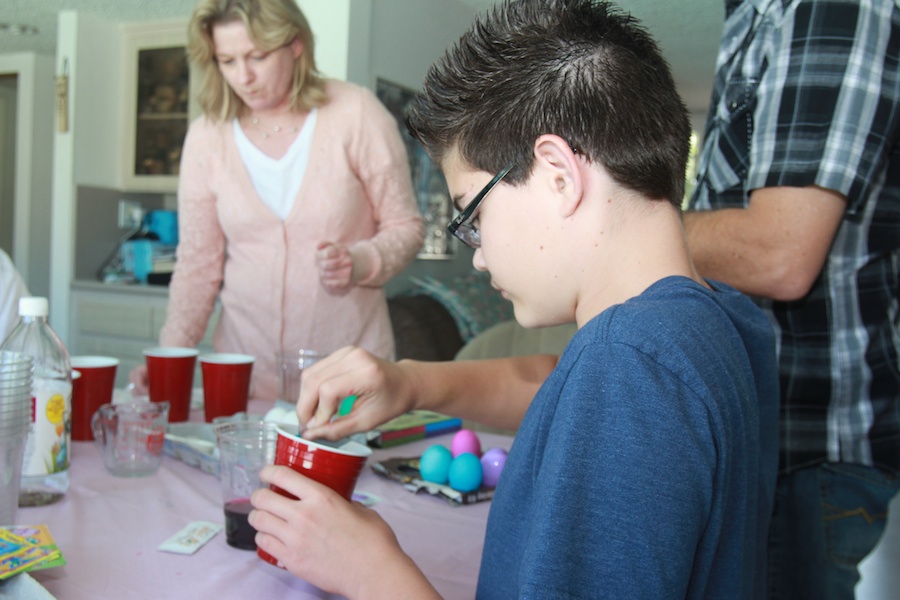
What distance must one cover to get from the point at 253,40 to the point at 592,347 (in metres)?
1.43

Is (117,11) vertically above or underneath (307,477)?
above

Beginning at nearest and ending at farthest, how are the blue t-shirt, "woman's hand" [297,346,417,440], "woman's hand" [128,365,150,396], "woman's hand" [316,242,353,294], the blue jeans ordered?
the blue t-shirt → "woman's hand" [297,346,417,440] → the blue jeans → "woman's hand" [128,365,150,396] → "woman's hand" [316,242,353,294]

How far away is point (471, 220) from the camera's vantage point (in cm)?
73

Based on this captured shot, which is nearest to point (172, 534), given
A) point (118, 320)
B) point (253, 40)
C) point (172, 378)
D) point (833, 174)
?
point (172, 378)

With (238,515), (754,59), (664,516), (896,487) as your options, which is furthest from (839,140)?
(238,515)

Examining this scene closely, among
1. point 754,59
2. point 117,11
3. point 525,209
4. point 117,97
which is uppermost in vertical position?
point 117,11

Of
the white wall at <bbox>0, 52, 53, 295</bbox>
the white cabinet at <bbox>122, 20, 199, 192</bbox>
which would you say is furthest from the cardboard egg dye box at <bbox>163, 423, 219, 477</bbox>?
the white wall at <bbox>0, 52, 53, 295</bbox>

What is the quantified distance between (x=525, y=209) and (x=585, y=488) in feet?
0.83

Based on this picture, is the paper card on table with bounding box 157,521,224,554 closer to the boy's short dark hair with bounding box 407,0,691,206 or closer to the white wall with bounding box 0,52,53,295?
the boy's short dark hair with bounding box 407,0,691,206

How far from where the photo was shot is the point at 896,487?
3.83 ft

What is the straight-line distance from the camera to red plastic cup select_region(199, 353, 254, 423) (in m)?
1.32

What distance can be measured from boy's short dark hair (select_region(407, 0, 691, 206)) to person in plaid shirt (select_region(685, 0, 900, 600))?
1.54 ft

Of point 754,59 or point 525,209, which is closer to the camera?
point 525,209

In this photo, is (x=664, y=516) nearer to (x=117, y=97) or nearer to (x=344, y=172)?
(x=344, y=172)
